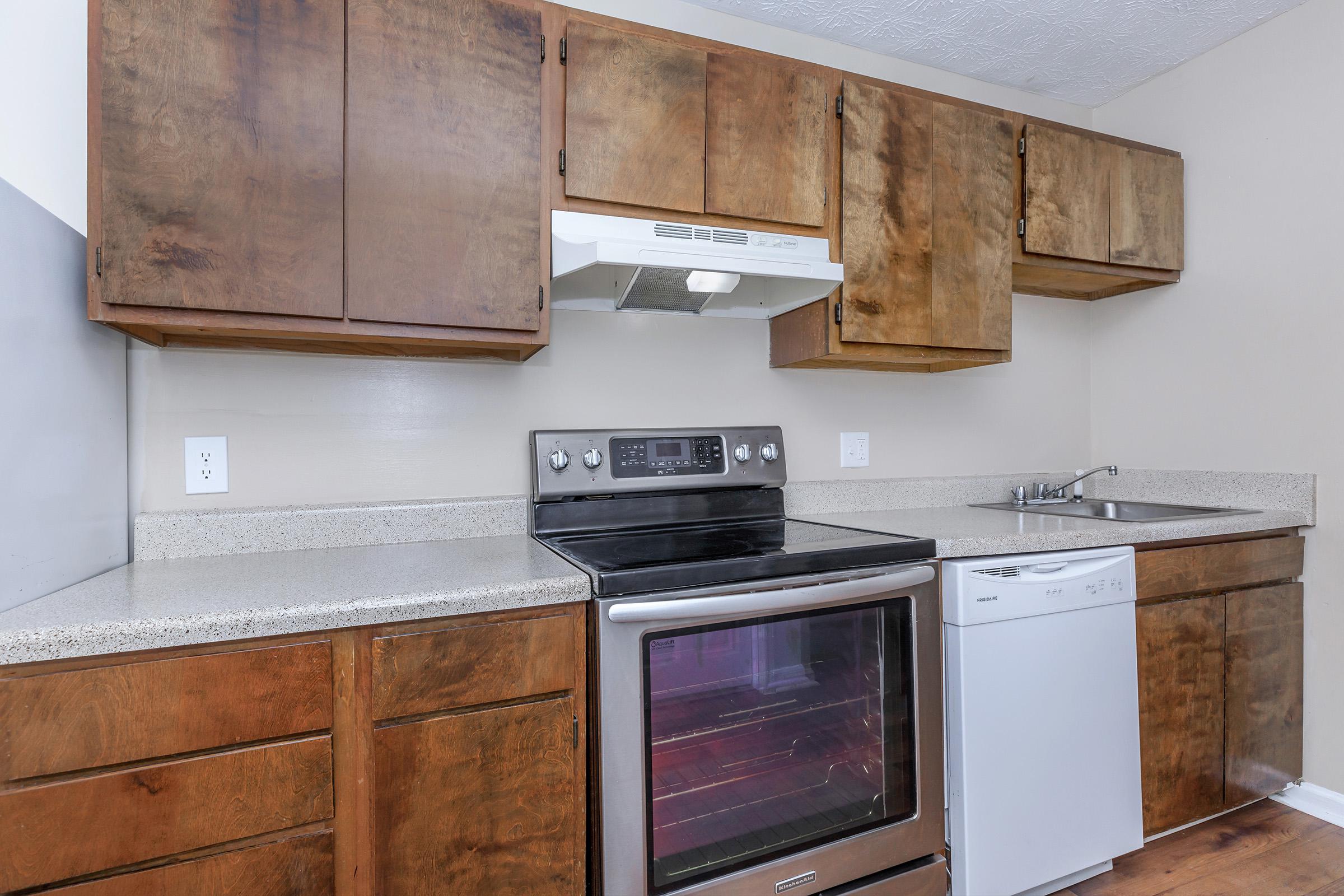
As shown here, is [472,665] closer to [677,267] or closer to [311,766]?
[311,766]

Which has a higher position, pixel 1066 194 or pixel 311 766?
pixel 1066 194

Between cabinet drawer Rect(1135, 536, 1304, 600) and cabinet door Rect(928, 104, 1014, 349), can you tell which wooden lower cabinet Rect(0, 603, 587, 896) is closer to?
cabinet door Rect(928, 104, 1014, 349)

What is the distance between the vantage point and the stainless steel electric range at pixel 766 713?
123 centimetres

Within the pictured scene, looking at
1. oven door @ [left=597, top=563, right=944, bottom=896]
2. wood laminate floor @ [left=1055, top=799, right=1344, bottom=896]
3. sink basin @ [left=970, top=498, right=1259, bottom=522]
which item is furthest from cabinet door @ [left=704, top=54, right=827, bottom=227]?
wood laminate floor @ [left=1055, top=799, right=1344, bottom=896]

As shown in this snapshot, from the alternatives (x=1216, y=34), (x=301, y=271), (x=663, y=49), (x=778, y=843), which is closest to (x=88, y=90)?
(x=301, y=271)

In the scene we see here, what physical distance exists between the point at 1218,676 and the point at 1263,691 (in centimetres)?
23

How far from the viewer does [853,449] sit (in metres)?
2.26

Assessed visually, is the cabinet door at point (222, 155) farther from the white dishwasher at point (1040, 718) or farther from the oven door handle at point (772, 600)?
the white dishwasher at point (1040, 718)

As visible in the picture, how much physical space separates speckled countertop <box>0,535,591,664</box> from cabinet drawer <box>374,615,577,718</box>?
0.13 feet

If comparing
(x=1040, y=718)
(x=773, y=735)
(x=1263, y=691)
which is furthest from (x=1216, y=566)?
(x=773, y=735)

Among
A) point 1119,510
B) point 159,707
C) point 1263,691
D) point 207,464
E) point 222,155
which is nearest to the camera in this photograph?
point 159,707

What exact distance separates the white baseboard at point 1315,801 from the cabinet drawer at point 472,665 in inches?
92.4

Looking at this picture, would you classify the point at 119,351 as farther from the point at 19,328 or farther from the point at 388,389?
the point at 388,389

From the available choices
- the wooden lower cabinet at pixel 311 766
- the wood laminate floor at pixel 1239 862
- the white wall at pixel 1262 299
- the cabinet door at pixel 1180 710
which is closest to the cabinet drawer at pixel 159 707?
the wooden lower cabinet at pixel 311 766
